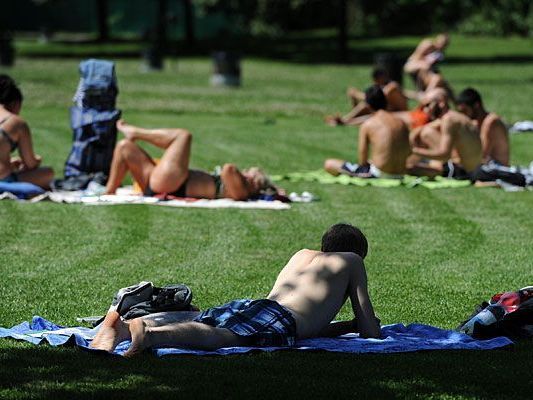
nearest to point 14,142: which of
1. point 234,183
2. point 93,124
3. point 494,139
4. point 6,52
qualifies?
point 93,124

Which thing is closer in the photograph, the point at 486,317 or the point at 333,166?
the point at 486,317

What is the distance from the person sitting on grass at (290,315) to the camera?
8.15m

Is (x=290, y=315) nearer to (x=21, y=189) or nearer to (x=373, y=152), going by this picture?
(x=21, y=189)

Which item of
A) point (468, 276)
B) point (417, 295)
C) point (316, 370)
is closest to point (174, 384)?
point (316, 370)

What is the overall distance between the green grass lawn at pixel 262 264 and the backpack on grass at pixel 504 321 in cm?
33

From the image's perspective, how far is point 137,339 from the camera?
8.01 m

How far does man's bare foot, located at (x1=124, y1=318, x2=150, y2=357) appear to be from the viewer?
798cm

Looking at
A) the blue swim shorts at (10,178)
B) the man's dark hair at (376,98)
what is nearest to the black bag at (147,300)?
the blue swim shorts at (10,178)

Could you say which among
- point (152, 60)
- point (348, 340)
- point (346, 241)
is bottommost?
point (152, 60)

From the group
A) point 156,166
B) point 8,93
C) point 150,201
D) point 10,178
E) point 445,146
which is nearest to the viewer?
point 150,201

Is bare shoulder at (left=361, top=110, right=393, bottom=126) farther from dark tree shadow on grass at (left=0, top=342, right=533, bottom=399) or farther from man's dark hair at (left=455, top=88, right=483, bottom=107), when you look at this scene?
dark tree shadow on grass at (left=0, top=342, right=533, bottom=399)

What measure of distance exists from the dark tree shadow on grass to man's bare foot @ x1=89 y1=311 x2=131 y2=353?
3.2 inches

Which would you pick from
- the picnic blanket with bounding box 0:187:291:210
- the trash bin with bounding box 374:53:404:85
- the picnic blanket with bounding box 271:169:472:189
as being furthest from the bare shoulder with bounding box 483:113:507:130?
the trash bin with bounding box 374:53:404:85

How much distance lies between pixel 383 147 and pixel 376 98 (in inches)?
27.8
